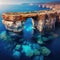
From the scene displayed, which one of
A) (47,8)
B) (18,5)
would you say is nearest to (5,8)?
(18,5)

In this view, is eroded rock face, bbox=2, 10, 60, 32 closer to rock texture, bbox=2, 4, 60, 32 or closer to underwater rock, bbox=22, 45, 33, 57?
rock texture, bbox=2, 4, 60, 32

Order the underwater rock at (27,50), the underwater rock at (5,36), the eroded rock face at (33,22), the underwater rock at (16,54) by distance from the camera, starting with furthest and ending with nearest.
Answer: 1. the eroded rock face at (33,22)
2. the underwater rock at (5,36)
3. the underwater rock at (27,50)
4. the underwater rock at (16,54)

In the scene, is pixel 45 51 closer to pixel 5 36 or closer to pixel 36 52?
pixel 36 52

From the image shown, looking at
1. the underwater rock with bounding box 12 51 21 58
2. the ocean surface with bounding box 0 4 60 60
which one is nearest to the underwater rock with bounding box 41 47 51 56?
the ocean surface with bounding box 0 4 60 60

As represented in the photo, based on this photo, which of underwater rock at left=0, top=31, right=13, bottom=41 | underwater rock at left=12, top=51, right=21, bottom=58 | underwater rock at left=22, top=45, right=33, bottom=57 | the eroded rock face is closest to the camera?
underwater rock at left=12, top=51, right=21, bottom=58

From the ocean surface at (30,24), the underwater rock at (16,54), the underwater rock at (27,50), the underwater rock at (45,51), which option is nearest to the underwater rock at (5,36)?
the ocean surface at (30,24)

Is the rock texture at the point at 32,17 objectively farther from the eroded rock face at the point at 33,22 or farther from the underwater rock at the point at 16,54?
the underwater rock at the point at 16,54

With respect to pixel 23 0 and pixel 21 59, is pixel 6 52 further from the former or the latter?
pixel 23 0

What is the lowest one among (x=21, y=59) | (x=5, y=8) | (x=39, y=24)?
(x=21, y=59)

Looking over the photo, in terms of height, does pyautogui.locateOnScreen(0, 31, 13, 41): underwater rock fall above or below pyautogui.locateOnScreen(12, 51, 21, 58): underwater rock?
above
